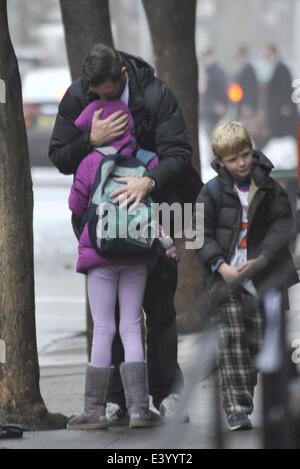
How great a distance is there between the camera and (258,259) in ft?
22.1

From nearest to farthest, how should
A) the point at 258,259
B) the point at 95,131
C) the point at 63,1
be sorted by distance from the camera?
the point at 258,259 → the point at 95,131 → the point at 63,1

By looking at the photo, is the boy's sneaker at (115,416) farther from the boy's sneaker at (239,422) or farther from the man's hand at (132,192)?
the man's hand at (132,192)

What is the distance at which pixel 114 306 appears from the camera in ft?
23.9

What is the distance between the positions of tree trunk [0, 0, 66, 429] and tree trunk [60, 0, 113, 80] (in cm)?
192

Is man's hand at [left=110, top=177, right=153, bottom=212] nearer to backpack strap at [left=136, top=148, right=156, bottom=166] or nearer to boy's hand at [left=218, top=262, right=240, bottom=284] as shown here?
backpack strap at [left=136, top=148, right=156, bottom=166]

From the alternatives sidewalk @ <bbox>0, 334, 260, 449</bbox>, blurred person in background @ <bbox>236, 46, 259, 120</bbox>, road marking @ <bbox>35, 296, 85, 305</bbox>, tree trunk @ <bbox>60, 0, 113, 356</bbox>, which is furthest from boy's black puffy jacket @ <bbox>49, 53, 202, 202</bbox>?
blurred person in background @ <bbox>236, 46, 259, 120</bbox>

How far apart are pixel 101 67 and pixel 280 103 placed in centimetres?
2068

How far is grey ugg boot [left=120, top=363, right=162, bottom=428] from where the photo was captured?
7238mm

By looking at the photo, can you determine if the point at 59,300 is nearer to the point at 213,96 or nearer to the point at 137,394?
the point at 137,394

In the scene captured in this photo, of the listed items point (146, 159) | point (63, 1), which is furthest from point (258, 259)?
point (63, 1)

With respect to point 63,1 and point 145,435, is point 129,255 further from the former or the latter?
point 63,1

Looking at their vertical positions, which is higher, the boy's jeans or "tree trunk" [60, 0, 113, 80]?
"tree trunk" [60, 0, 113, 80]

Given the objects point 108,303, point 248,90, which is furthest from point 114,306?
point 248,90
